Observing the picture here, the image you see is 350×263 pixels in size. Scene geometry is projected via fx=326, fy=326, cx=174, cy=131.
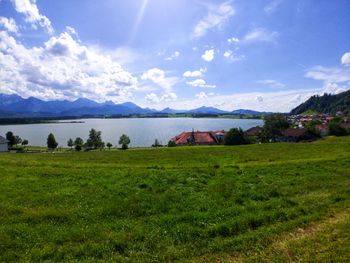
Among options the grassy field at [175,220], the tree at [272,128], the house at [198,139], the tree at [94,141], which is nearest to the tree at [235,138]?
the house at [198,139]

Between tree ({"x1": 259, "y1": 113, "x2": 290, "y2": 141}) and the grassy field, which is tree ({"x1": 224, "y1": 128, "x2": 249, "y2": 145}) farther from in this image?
the grassy field

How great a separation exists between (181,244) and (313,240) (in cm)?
393

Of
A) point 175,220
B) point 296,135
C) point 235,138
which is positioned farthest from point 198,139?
point 175,220

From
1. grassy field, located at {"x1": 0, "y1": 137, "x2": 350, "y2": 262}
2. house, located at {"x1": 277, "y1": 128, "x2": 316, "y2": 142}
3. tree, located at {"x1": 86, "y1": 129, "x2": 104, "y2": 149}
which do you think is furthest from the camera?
tree, located at {"x1": 86, "y1": 129, "x2": 104, "y2": 149}

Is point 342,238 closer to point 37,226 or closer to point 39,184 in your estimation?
point 37,226

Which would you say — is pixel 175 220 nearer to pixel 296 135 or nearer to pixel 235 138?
pixel 235 138

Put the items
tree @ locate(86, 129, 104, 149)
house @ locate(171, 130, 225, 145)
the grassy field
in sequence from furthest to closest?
1. tree @ locate(86, 129, 104, 149)
2. house @ locate(171, 130, 225, 145)
3. the grassy field

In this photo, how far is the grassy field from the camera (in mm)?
9008

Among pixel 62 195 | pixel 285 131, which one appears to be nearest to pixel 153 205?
pixel 62 195

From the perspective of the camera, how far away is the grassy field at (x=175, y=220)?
901 cm

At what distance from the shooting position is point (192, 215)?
1174 centimetres

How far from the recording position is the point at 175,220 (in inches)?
447

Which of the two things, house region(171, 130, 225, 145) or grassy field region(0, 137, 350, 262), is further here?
house region(171, 130, 225, 145)

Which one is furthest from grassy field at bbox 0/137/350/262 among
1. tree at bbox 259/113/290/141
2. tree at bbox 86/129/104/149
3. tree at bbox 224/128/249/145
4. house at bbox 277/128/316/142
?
tree at bbox 86/129/104/149
